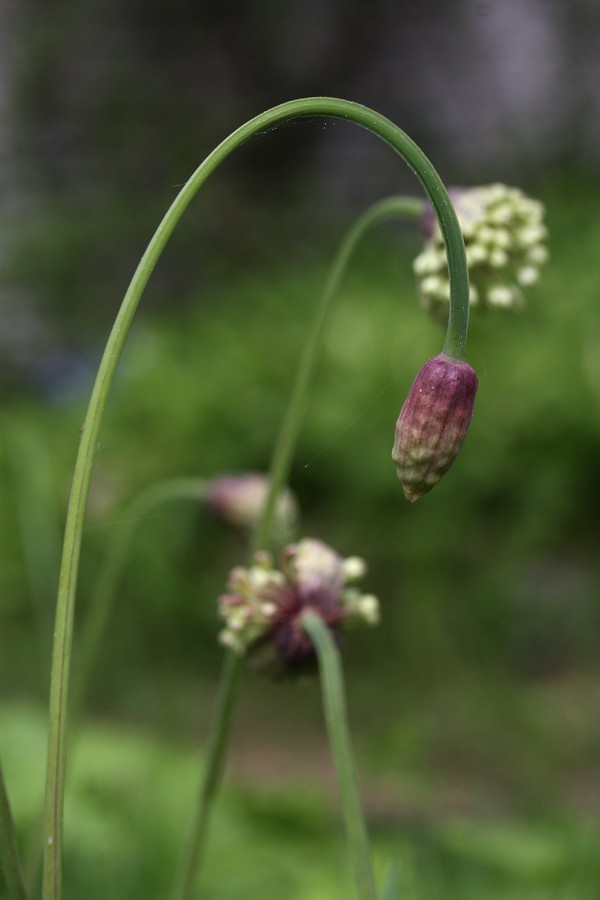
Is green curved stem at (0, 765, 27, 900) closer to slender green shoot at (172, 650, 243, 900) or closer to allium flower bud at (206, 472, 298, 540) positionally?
slender green shoot at (172, 650, 243, 900)

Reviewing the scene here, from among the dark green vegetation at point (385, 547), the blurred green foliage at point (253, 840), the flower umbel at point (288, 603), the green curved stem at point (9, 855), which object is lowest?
the green curved stem at point (9, 855)

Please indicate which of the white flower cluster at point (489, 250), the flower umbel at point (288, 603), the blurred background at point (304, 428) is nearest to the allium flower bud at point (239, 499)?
the blurred background at point (304, 428)

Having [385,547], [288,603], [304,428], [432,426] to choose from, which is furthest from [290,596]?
[304,428]

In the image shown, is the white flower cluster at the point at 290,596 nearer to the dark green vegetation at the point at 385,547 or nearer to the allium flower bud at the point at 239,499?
the allium flower bud at the point at 239,499

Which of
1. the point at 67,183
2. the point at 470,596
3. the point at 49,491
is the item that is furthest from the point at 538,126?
the point at 49,491

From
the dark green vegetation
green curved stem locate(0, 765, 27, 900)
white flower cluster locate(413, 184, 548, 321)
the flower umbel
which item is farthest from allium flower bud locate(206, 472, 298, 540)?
the dark green vegetation

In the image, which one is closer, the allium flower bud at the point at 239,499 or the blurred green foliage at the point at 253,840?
the allium flower bud at the point at 239,499

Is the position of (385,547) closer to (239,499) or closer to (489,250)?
(239,499)
